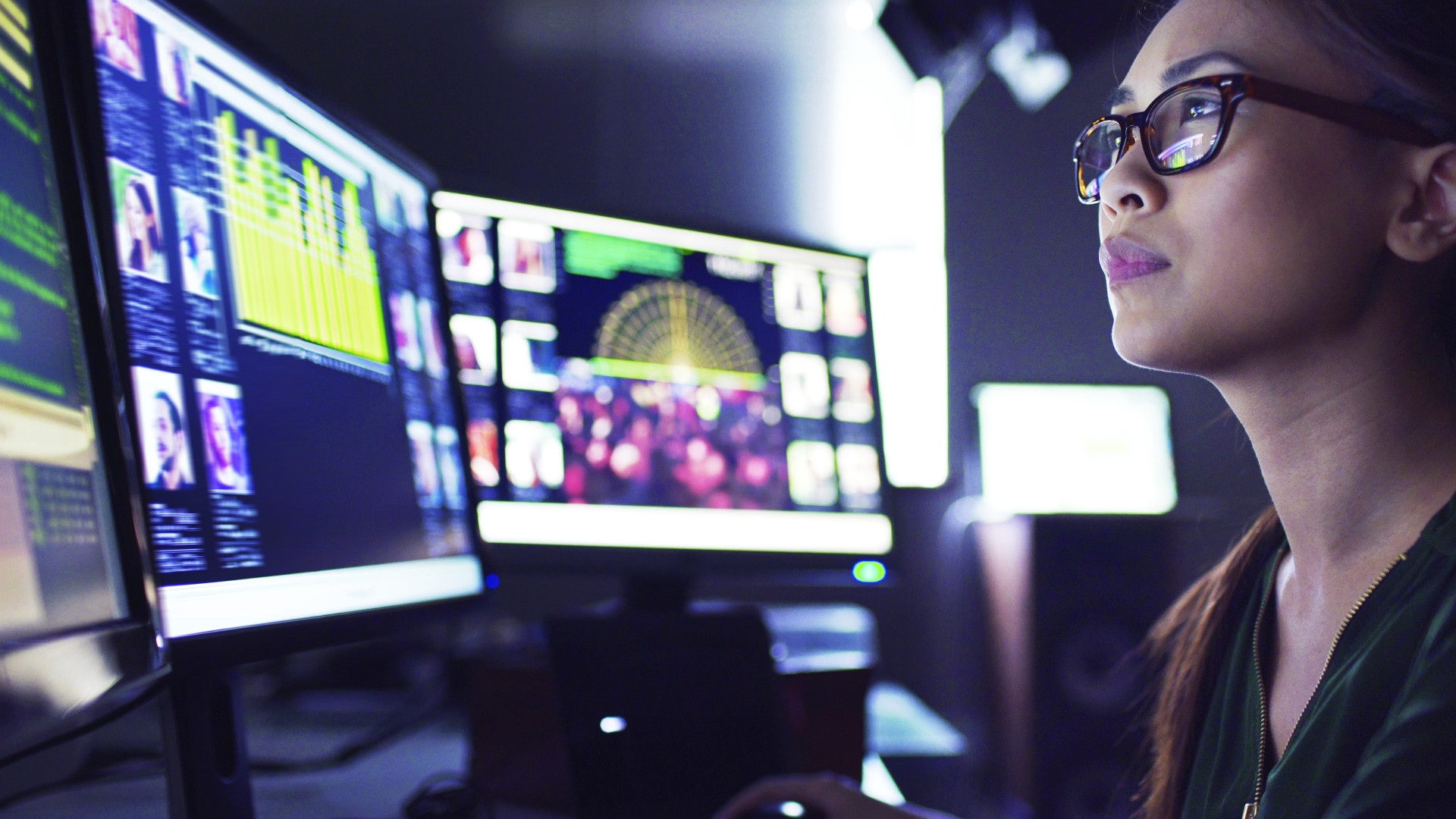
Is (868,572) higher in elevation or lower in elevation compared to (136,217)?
lower

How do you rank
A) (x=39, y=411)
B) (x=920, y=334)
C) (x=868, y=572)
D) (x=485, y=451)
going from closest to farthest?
(x=39, y=411)
(x=485, y=451)
(x=868, y=572)
(x=920, y=334)

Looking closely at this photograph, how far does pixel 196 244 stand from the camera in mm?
479

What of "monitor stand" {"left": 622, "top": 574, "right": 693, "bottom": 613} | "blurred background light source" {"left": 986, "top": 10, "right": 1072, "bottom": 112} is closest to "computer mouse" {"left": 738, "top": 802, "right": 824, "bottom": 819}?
"monitor stand" {"left": 622, "top": 574, "right": 693, "bottom": 613}

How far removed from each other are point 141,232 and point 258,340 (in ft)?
0.33

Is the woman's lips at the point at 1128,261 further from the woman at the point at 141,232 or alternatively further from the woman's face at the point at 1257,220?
the woman at the point at 141,232

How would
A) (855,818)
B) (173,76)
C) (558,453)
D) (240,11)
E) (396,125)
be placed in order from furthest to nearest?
(396,125) → (240,11) → (558,453) → (855,818) → (173,76)

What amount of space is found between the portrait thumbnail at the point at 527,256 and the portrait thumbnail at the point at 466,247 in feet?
0.05

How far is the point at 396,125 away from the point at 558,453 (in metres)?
0.71

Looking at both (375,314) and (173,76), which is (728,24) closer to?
(375,314)

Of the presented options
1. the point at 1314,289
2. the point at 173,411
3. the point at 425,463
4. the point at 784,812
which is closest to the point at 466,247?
the point at 425,463

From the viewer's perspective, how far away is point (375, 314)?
69cm

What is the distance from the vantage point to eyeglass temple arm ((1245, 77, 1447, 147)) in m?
0.48

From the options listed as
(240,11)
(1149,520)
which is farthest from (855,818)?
(240,11)

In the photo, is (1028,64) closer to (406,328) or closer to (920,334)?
(920,334)
